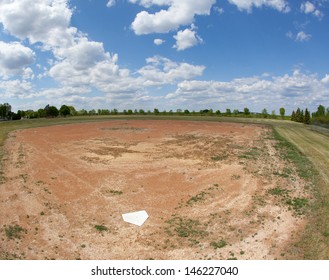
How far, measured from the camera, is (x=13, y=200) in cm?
1289

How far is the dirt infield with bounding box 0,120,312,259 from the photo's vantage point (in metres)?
9.08

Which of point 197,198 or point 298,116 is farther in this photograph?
point 298,116

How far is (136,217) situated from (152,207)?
45.0 inches

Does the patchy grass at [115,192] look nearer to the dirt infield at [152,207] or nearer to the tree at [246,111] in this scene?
the dirt infield at [152,207]

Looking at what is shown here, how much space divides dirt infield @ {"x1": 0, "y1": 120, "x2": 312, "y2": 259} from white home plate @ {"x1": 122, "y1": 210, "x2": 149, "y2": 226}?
27 centimetres

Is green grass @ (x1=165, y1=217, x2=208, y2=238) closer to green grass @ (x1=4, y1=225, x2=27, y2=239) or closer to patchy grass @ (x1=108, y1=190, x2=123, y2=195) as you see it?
patchy grass @ (x1=108, y1=190, x2=123, y2=195)

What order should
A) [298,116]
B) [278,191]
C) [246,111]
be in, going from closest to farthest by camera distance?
1. [278,191]
2. [298,116]
3. [246,111]

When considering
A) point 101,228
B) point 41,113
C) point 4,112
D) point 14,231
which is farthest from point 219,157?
point 41,113

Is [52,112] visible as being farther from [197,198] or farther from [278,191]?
[278,191]

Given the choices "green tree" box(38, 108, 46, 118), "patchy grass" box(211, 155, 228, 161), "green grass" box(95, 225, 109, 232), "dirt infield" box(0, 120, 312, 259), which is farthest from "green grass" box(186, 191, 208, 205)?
"green tree" box(38, 108, 46, 118)

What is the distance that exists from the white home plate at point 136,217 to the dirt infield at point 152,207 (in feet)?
0.88

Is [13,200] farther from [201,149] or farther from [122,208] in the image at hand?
[201,149]

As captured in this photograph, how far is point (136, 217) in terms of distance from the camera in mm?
11461

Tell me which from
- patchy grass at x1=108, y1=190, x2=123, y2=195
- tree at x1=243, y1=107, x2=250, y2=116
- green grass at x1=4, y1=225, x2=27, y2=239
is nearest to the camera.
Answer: green grass at x1=4, y1=225, x2=27, y2=239
